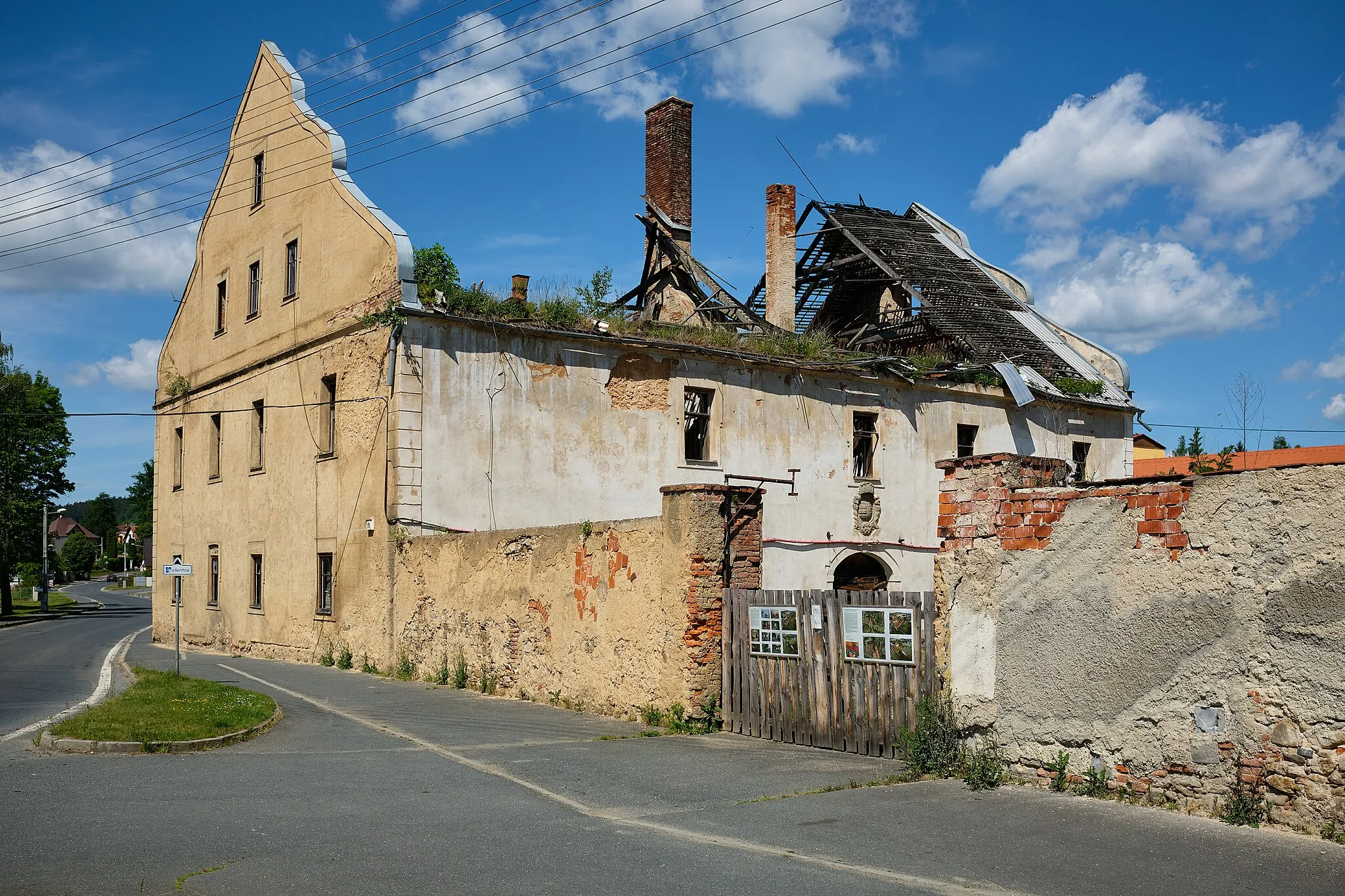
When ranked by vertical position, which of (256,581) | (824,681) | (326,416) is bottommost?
(824,681)

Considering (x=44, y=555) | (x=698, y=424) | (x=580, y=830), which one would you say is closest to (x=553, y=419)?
A: (x=698, y=424)

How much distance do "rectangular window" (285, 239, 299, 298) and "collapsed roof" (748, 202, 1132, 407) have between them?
12187 mm

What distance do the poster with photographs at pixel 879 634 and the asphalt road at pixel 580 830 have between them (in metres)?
0.97

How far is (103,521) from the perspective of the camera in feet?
497

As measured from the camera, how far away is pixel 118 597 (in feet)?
257

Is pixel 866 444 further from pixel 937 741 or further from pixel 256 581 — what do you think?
pixel 937 741

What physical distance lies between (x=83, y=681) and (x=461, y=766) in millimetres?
10567

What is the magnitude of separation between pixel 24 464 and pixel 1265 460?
51.7m

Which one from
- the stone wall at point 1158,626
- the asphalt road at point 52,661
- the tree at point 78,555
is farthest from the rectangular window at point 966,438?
the tree at point 78,555

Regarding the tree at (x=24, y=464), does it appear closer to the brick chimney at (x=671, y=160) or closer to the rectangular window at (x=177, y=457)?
the rectangular window at (x=177, y=457)

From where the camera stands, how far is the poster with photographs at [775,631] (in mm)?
11555

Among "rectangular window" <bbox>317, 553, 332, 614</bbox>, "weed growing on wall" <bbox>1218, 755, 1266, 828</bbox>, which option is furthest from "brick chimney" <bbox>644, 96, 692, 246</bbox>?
"weed growing on wall" <bbox>1218, 755, 1266, 828</bbox>

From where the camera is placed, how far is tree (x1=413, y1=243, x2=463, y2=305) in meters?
21.2

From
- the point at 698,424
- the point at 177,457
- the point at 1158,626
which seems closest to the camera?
the point at 1158,626
